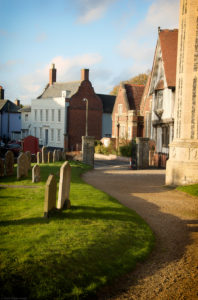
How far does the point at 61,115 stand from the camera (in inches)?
1895

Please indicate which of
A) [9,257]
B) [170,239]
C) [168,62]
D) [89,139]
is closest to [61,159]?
[89,139]

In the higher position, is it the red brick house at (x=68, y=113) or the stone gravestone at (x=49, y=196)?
the red brick house at (x=68, y=113)

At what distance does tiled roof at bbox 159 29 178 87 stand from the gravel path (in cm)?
1722

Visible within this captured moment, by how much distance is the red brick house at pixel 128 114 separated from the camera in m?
39.7

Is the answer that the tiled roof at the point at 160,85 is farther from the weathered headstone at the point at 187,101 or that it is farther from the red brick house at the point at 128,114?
the weathered headstone at the point at 187,101

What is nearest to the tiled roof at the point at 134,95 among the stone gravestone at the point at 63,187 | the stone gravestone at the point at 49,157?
the stone gravestone at the point at 49,157

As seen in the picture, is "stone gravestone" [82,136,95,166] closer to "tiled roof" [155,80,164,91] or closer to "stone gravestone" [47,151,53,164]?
"stone gravestone" [47,151,53,164]

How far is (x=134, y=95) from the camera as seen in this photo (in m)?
43.5

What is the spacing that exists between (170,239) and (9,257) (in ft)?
15.0

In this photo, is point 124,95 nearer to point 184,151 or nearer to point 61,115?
point 61,115

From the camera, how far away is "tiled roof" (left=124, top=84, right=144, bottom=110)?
42.6 meters

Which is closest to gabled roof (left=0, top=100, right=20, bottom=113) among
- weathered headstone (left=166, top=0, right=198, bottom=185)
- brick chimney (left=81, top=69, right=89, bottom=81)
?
brick chimney (left=81, top=69, right=89, bottom=81)

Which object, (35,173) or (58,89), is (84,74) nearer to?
(58,89)

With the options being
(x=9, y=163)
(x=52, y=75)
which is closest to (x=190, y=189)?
(x=9, y=163)
